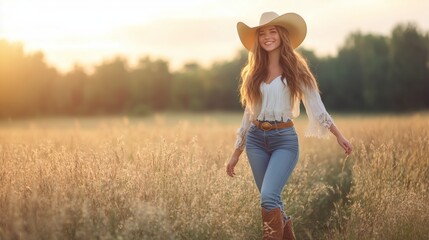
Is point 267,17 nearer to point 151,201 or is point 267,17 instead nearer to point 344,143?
point 344,143

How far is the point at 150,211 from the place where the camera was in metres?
4.27

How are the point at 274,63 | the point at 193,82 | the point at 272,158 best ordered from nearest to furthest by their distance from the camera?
the point at 272,158, the point at 274,63, the point at 193,82

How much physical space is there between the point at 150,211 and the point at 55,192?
953mm

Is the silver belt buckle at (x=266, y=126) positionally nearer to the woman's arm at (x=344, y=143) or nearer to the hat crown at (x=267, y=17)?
the woman's arm at (x=344, y=143)

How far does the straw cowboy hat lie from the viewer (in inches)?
214

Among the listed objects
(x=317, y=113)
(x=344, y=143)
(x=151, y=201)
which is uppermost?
(x=317, y=113)

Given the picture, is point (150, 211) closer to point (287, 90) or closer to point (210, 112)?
point (287, 90)

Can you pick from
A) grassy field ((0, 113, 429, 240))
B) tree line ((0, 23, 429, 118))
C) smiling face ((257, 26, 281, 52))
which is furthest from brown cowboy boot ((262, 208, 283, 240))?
tree line ((0, 23, 429, 118))

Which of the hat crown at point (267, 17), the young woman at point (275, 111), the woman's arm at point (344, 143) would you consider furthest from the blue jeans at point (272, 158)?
the hat crown at point (267, 17)

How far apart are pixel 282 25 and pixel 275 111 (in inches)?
37.5

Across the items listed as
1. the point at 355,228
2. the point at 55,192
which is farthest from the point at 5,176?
the point at 355,228

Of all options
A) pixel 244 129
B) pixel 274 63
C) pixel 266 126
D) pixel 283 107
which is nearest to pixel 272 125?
pixel 266 126

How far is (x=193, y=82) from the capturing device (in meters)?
70.7

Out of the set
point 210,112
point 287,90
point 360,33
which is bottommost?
point 210,112
